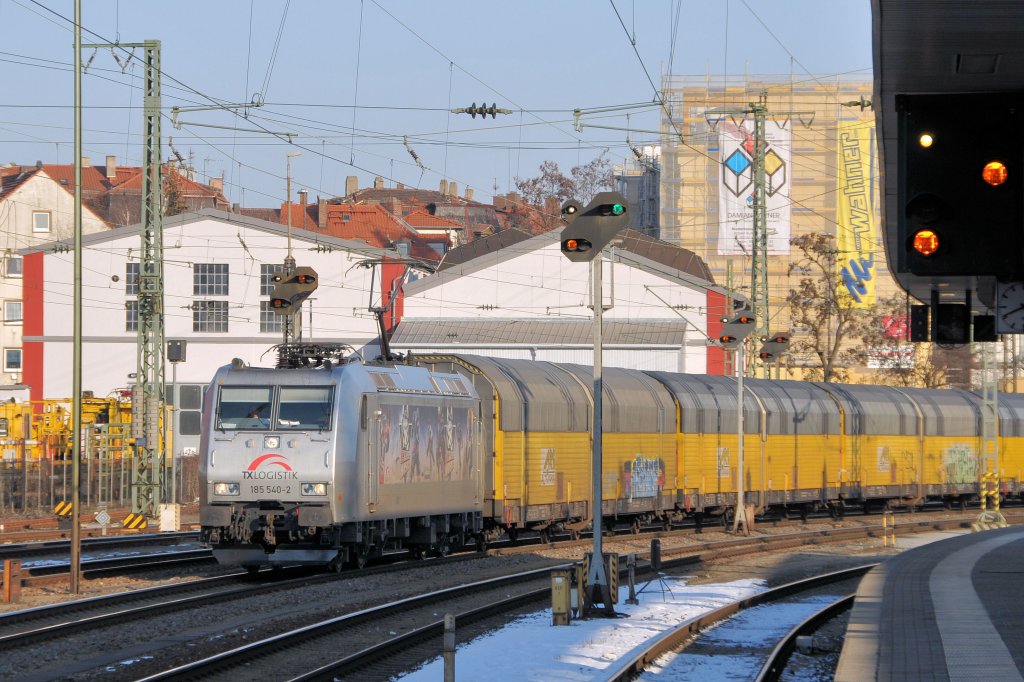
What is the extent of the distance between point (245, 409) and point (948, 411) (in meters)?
31.5

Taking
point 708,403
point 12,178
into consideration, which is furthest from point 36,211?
point 708,403

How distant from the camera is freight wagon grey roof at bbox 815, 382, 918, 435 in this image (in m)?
43.6

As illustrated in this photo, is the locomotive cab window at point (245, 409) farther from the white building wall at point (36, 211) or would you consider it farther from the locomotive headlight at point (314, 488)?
the white building wall at point (36, 211)

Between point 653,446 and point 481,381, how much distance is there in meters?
7.33

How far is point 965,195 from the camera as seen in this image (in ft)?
28.2

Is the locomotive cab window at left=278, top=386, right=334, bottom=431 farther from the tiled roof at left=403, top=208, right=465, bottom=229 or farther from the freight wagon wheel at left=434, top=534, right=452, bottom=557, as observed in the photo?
the tiled roof at left=403, top=208, right=465, bottom=229

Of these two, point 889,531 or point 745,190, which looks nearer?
point 889,531

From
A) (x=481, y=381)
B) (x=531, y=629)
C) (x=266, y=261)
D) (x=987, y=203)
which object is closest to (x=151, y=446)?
(x=481, y=381)

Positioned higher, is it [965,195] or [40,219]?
[40,219]

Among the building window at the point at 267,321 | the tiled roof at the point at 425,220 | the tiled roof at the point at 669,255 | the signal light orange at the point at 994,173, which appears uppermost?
the tiled roof at the point at 425,220

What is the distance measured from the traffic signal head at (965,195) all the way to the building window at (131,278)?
6015 cm

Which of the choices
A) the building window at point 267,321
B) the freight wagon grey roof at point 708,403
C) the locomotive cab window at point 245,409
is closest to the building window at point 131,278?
the building window at point 267,321

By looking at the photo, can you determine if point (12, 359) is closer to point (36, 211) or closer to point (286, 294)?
point (36, 211)

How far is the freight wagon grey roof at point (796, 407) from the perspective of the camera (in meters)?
39.3
